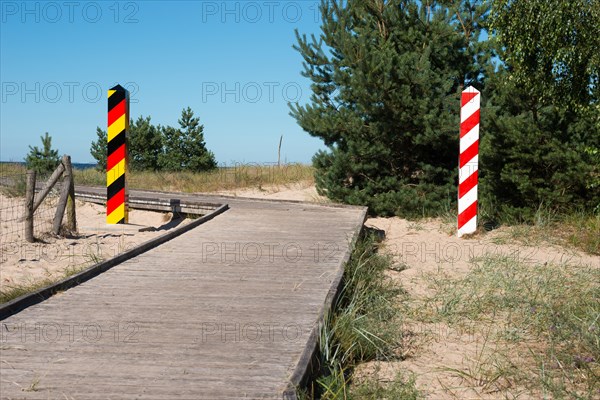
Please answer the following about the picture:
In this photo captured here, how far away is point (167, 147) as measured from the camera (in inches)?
1197

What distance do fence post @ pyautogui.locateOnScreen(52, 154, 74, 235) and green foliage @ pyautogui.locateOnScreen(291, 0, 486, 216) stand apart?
460 centimetres

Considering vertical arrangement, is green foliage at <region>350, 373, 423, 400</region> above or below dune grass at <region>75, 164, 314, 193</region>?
below

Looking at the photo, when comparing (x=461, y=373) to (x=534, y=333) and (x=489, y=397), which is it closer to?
(x=489, y=397)

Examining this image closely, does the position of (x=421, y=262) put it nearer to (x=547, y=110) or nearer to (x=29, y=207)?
(x=547, y=110)

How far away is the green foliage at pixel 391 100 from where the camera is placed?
456 inches

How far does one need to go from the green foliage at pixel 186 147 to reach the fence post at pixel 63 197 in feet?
56.3

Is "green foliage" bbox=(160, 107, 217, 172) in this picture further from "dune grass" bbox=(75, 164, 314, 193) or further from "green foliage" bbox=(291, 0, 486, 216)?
"green foliage" bbox=(291, 0, 486, 216)

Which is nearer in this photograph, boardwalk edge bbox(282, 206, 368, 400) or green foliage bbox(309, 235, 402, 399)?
boardwalk edge bbox(282, 206, 368, 400)

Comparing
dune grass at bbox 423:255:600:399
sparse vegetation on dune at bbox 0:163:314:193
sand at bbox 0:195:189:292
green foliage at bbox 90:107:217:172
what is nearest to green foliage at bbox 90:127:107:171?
green foliage at bbox 90:107:217:172

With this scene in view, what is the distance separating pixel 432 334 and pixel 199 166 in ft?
80.2

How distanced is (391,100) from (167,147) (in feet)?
67.1

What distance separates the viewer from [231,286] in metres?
6.00

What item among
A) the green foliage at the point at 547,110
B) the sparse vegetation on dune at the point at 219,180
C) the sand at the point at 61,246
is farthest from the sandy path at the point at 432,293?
the sparse vegetation on dune at the point at 219,180

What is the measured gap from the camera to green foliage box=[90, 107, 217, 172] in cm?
2925
